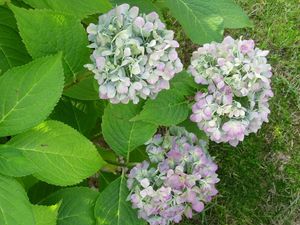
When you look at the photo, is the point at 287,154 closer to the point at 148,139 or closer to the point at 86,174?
the point at 148,139

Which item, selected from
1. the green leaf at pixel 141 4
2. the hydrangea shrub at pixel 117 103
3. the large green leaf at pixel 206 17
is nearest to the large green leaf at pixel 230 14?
the large green leaf at pixel 206 17

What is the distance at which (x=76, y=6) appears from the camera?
1699 millimetres

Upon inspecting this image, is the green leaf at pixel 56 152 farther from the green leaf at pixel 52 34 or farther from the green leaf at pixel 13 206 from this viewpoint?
the green leaf at pixel 52 34

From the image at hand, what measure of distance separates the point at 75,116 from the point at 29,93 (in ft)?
1.67

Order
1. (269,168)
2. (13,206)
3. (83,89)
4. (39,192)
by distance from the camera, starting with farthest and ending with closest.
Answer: (269,168)
(39,192)
(83,89)
(13,206)

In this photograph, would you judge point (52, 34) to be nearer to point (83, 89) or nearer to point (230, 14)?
point (83, 89)

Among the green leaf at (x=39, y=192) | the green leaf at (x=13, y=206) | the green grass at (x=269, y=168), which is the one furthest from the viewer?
the green grass at (x=269, y=168)

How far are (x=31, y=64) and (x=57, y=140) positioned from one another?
0.22 meters

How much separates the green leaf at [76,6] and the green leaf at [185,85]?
307mm

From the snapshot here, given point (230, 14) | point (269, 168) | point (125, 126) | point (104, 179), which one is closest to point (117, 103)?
point (125, 126)

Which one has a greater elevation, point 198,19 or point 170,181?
point 198,19

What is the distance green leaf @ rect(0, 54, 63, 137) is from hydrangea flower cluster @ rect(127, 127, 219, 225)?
0.39 metres

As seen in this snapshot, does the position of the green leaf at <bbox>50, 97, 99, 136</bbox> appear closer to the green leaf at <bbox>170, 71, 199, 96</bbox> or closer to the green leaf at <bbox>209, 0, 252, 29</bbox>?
the green leaf at <bbox>170, 71, 199, 96</bbox>

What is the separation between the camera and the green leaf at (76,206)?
5.71ft
